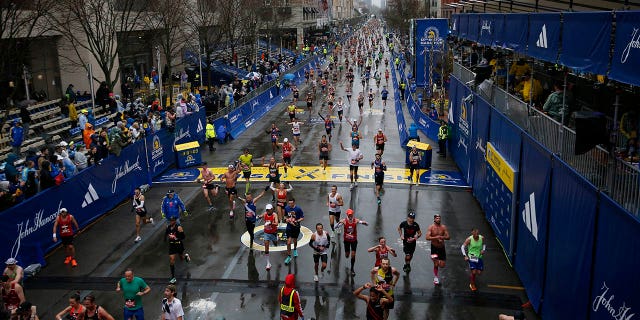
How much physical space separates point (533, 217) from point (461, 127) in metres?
11.6

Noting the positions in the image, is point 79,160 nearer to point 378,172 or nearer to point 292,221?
point 292,221

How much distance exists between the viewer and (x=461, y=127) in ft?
76.9

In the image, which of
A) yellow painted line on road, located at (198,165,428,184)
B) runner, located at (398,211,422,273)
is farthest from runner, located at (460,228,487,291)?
yellow painted line on road, located at (198,165,428,184)

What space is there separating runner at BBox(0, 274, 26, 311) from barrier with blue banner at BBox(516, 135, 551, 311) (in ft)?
35.0

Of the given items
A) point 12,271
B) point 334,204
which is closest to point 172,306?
point 12,271

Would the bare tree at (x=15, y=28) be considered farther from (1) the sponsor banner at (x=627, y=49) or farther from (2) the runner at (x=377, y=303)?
(1) the sponsor banner at (x=627, y=49)

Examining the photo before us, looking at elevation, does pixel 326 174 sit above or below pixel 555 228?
below

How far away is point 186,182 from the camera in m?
22.4

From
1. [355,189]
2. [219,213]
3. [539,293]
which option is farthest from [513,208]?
[219,213]

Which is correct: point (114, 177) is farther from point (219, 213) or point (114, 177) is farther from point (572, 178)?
point (572, 178)

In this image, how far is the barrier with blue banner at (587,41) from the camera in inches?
378

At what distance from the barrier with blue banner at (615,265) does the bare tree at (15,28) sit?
20.1 meters

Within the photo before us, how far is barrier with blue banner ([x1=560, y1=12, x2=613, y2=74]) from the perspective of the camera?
959 centimetres

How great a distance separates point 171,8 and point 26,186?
26.5 meters
